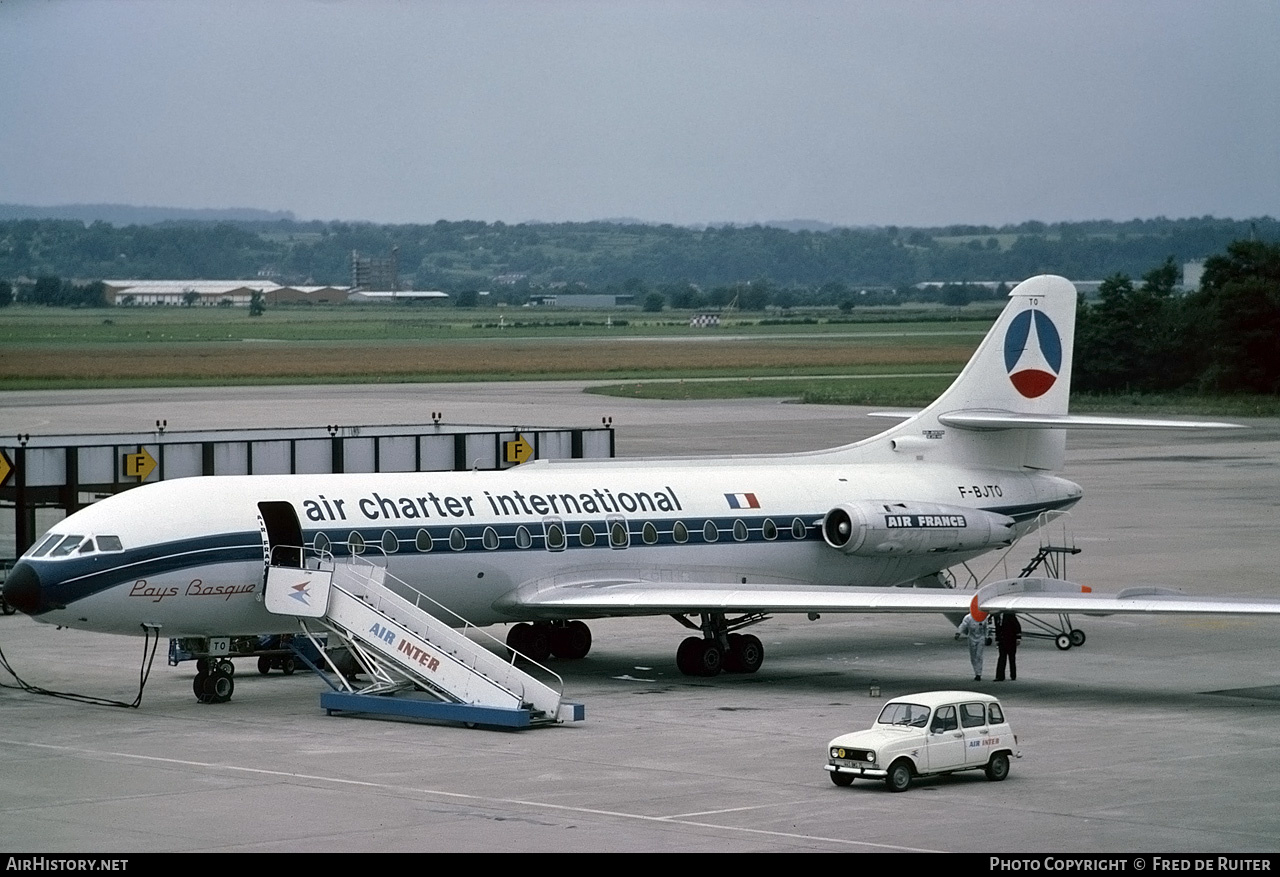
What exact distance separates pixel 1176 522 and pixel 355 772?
35237 millimetres

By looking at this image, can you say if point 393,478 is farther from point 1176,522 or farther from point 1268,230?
point 1268,230

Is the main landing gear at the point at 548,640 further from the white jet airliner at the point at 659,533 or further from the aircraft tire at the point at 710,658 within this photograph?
the aircraft tire at the point at 710,658

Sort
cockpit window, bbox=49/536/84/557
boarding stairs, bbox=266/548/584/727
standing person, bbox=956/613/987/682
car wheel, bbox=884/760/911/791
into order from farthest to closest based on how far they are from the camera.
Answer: standing person, bbox=956/613/987/682 → cockpit window, bbox=49/536/84/557 → boarding stairs, bbox=266/548/584/727 → car wheel, bbox=884/760/911/791

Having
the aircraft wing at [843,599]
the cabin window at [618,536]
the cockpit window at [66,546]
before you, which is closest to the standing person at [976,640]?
the aircraft wing at [843,599]

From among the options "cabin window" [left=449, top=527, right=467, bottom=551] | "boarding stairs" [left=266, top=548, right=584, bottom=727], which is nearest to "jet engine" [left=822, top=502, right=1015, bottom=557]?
"cabin window" [left=449, top=527, right=467, bottom=551]

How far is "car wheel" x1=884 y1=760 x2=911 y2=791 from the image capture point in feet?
74.6

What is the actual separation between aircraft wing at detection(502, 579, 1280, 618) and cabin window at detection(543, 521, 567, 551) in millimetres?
670

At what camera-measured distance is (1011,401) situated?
130ft

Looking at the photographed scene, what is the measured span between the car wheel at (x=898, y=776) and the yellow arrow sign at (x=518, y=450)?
79.8 feet

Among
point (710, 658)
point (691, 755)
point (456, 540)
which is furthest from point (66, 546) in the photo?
point (710, 658)

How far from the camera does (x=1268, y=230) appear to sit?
182750mm

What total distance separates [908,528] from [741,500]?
342cm

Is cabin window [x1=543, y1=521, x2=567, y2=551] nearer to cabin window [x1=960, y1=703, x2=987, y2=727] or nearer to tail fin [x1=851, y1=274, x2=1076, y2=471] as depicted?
tail fin [x1=851, y1=274, x2=1076, y2=471]

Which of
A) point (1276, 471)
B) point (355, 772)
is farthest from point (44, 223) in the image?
point (355, 772)
